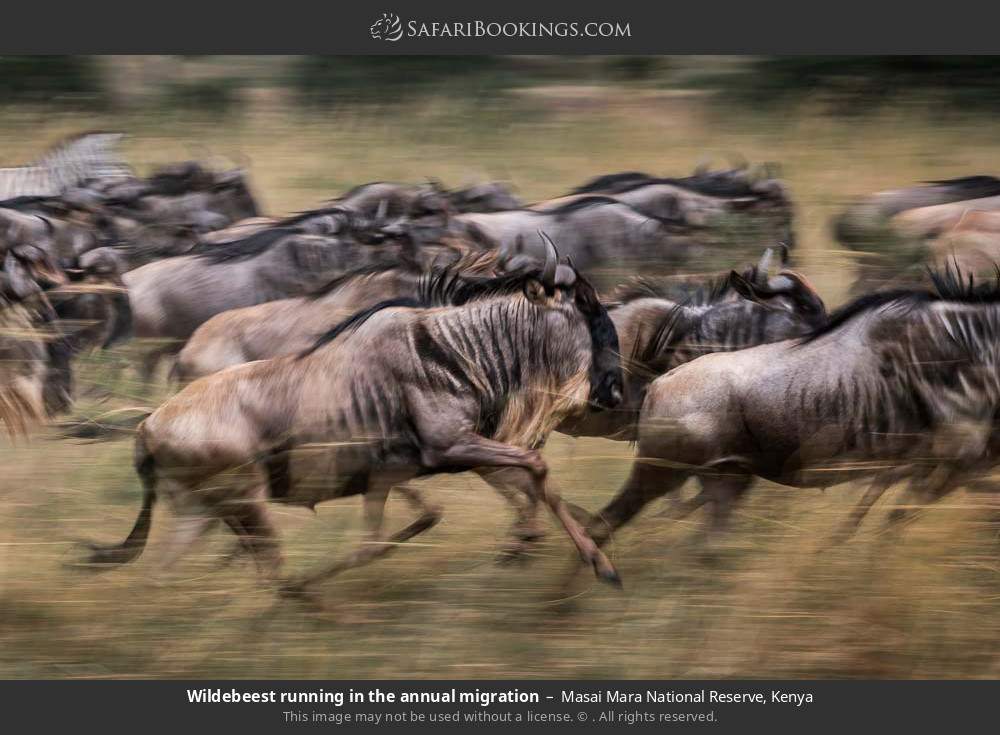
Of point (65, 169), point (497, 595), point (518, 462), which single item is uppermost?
point (65, 169)

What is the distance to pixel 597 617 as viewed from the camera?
4.93 m

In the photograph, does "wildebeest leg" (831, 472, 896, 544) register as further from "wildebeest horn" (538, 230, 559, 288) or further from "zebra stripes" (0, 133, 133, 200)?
"zebra stripes" (0, 133, 133, 200)

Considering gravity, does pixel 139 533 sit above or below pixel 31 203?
below

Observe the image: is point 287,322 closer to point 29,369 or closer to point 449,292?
point 449,292

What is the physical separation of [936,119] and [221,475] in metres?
6.69

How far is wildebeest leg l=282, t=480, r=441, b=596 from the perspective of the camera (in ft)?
16.1

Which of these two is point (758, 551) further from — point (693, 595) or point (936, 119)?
point (936, 119)

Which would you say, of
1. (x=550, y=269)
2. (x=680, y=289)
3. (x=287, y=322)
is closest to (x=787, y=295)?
(x=680, y=289)

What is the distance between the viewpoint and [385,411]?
4.84m

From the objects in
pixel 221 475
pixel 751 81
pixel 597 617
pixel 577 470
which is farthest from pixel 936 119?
pixel 221 475

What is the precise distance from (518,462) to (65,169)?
6186 millimetres

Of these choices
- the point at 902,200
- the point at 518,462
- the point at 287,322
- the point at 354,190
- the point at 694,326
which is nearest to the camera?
the point at 518,462

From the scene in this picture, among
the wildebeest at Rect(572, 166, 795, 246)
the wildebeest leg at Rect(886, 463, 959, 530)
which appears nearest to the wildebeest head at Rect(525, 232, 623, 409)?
the wildebeest leg at Rect(886, 463, 959, 530)

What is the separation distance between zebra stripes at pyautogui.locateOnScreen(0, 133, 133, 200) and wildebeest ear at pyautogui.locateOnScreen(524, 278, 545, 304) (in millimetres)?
5513
